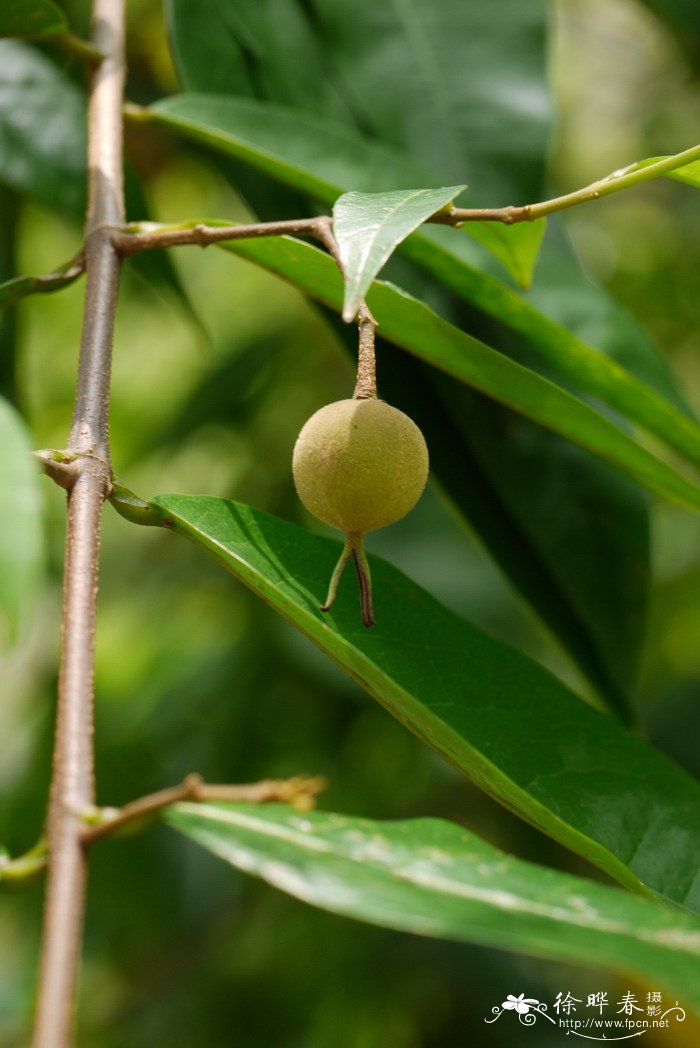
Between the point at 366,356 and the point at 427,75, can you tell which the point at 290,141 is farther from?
the point at 366,356

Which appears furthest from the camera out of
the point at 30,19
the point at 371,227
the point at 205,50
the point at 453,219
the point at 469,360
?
the point at 205,50

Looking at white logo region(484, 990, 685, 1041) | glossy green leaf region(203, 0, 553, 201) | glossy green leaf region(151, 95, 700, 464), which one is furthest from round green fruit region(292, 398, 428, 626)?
white logo region(484, 990, 685, 1041)

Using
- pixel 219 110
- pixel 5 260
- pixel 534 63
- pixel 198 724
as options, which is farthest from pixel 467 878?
pixel 198 724

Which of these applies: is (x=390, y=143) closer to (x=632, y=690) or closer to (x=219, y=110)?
(x=219, y=110)

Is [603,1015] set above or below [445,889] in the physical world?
below

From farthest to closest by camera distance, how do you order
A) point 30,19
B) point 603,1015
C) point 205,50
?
point 603,1015 < point 205,50 < point 30,19

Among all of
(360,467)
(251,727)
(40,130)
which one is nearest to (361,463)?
(360,467)

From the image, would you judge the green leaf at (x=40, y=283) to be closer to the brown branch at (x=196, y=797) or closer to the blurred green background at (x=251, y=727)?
the brown branch at (x=196, y=797)
